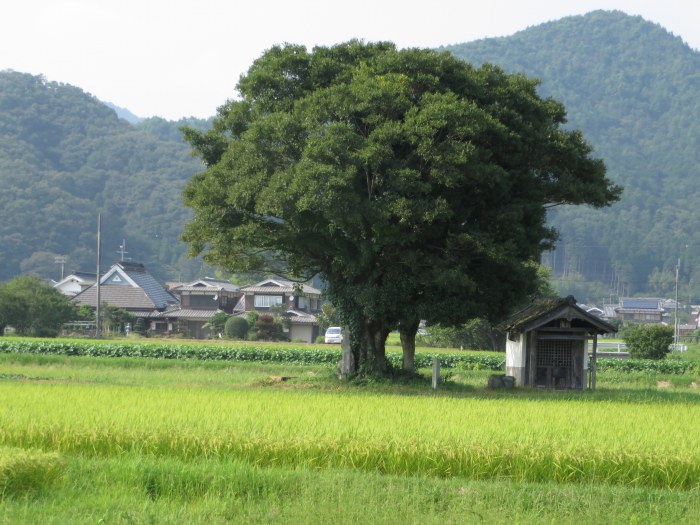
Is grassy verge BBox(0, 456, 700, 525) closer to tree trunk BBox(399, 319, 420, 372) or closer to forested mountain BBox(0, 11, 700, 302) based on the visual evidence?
tree trunk BBox(399, 319, 420, 372)

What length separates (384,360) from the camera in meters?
28.4

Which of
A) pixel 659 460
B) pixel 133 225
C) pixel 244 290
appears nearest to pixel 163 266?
pixel 133 225

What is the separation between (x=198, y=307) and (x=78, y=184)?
51487 mm

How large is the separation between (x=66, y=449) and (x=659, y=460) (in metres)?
7.58

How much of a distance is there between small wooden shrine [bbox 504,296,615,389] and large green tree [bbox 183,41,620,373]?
6.18 ft

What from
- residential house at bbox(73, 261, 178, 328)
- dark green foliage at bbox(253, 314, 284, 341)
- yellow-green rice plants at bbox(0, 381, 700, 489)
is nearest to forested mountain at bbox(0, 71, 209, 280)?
residential house at bbox(73, 261, 178, 328)

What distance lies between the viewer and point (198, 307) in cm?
7544

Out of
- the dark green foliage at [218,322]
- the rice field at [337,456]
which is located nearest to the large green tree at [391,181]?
the rice field at [337,456]

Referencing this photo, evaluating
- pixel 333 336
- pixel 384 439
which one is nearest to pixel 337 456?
pixel 384 439

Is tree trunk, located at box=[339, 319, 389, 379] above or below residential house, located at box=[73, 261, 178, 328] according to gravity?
below

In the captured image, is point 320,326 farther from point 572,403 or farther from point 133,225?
point 133,225

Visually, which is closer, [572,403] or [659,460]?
[659,460]

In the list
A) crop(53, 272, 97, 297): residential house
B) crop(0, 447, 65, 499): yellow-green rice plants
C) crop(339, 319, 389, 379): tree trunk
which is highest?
crop(53, 272, 97, 297): residential house

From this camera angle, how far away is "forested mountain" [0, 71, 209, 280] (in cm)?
10738
